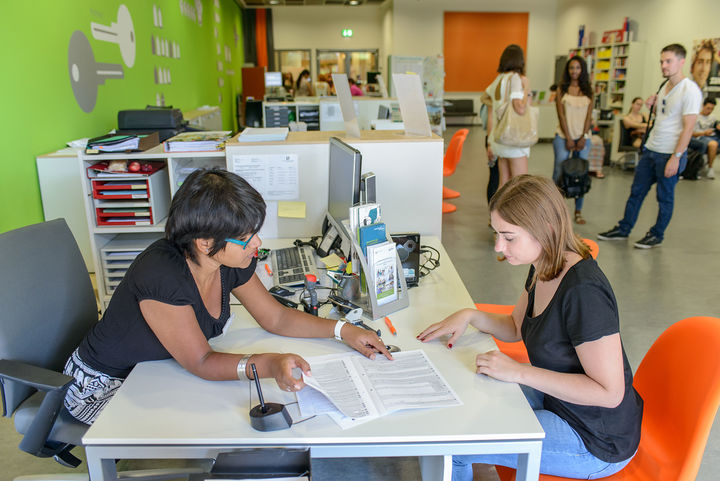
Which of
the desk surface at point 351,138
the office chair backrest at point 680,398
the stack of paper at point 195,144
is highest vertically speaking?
the desk surface at point 351,138

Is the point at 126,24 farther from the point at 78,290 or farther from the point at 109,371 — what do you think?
the point at 109,371

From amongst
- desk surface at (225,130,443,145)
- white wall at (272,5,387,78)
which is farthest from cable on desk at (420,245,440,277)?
white wall at (272,5,387,78)

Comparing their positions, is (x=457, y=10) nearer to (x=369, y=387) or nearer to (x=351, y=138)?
(x=351, y=138)

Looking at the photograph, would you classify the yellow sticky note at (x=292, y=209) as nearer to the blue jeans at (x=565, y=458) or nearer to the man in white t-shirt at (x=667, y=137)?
the blue jeans at (x=565, y=458)

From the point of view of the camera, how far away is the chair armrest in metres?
1.45

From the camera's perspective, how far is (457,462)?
1.51 meters

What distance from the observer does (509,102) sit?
446 cm

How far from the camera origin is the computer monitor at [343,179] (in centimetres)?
191

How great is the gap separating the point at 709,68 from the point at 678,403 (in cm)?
889

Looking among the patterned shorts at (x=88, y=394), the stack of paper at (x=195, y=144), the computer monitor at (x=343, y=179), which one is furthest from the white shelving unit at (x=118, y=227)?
the patterned shorts at (x=88, y=394)

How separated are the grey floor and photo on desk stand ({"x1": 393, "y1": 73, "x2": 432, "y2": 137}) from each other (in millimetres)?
1378

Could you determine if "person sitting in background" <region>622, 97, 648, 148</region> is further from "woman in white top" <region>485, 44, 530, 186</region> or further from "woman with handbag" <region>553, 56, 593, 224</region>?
"woman in white top" <region>485, 44, 530, 186</region>

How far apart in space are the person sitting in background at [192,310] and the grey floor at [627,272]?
2.24ft

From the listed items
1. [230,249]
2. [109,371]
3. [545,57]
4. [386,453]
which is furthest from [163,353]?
[545,57]
